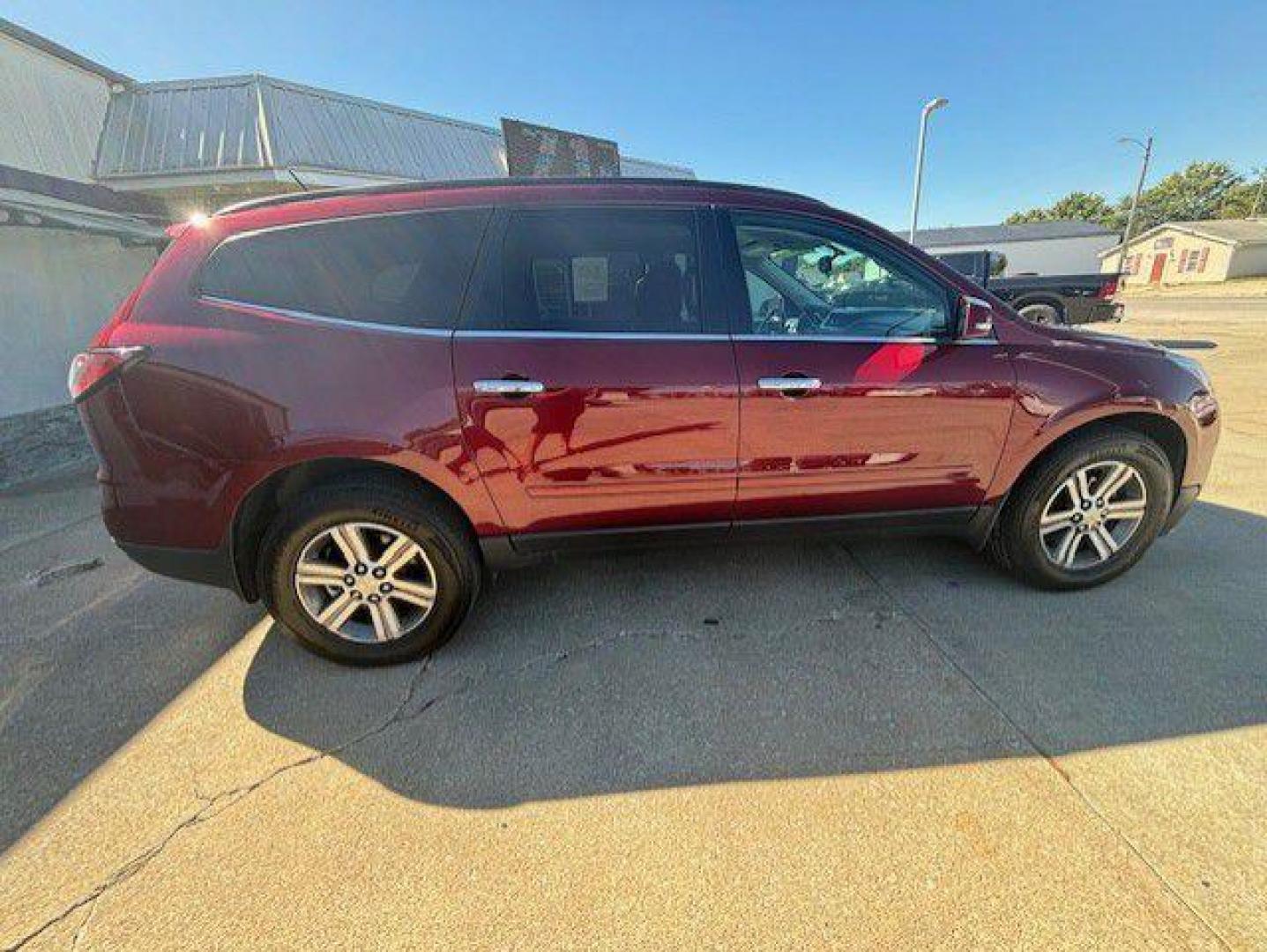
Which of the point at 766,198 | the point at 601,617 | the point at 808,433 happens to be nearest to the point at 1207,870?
the point at 808,433

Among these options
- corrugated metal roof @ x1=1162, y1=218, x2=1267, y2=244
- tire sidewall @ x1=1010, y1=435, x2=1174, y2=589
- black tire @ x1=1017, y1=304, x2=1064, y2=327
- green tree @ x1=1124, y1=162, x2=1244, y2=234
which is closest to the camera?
tire sidewall @ x1=1010, y1=435, x2=1174, y2=589

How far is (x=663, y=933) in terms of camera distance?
1.45m

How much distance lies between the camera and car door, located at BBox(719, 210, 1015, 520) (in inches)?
93.9

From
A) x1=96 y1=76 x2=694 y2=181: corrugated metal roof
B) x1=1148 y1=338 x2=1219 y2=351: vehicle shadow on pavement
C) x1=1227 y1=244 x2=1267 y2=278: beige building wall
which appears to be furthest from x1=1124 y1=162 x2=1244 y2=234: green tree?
x1=96 y1=76 x2=694 y2=181: corrugated metal roof

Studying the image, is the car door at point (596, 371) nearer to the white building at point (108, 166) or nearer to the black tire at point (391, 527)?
the black tire at point (391, 527)

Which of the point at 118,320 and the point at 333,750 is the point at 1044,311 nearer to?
the point at 333,750

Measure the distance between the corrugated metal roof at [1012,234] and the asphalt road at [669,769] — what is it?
54858 mm

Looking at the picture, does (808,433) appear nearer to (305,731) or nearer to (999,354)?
(999,354)

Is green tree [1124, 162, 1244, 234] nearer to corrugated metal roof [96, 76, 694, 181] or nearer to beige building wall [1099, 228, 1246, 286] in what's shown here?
beige building wall [1099, 228, 1246, 286]

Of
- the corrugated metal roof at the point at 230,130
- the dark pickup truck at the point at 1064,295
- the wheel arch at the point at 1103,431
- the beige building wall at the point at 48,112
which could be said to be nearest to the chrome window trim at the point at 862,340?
the wheel arch at the point at 1103,431

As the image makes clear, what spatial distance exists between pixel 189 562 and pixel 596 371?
1.79 meters

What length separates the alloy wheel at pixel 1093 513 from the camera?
8.98 ft

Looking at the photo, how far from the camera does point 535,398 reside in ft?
7.30

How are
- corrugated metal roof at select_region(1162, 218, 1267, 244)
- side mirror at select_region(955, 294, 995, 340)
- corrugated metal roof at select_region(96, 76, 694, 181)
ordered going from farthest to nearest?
corrugated metal roof at select_region(1162, 218, 1267, 244)
corrugated metal roof at select_region(96, 76, 694, 181)
side mirror at select_region(955, 294, 995, 340)
